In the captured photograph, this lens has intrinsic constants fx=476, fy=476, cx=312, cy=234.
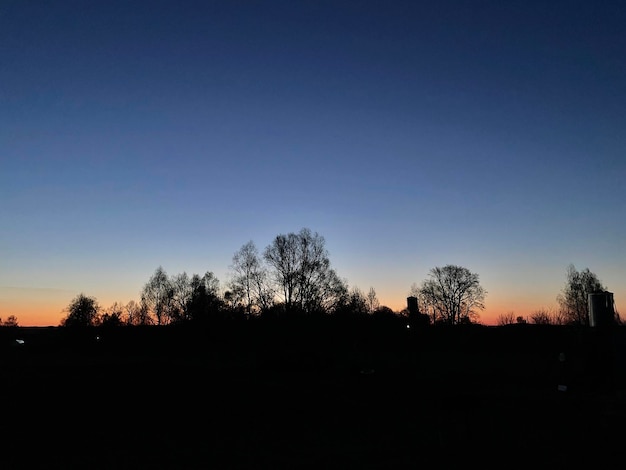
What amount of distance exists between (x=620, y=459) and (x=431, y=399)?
8.91 metres

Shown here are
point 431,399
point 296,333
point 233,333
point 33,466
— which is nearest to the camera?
point 33,466

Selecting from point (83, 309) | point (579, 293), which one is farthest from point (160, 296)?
point (579, 293)

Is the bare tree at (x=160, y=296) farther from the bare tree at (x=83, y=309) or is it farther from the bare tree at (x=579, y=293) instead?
the bare tree at (x=579, y=293)

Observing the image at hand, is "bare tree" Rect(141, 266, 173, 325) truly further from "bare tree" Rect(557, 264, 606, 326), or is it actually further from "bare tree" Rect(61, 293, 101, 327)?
"bare tree" Rect(557, 264, 606, 326)

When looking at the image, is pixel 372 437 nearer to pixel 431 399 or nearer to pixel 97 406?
pixel 431 399

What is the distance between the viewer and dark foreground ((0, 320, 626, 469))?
11.5 meters

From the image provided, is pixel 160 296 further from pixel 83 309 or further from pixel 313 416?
pixel 313 416

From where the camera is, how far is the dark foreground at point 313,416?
11.5m

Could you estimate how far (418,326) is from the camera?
2072 inches

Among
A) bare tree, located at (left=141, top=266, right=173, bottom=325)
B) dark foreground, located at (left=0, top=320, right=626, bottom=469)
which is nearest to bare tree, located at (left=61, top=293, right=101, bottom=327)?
bare tree, located at (left=141, top=266, right=173, bottom=325)

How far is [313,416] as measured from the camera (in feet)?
53.7

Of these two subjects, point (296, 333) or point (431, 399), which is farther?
point (296, 333)

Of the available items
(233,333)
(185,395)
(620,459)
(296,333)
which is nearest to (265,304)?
(233,333)

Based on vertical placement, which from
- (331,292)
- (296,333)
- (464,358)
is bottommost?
(464,358)
